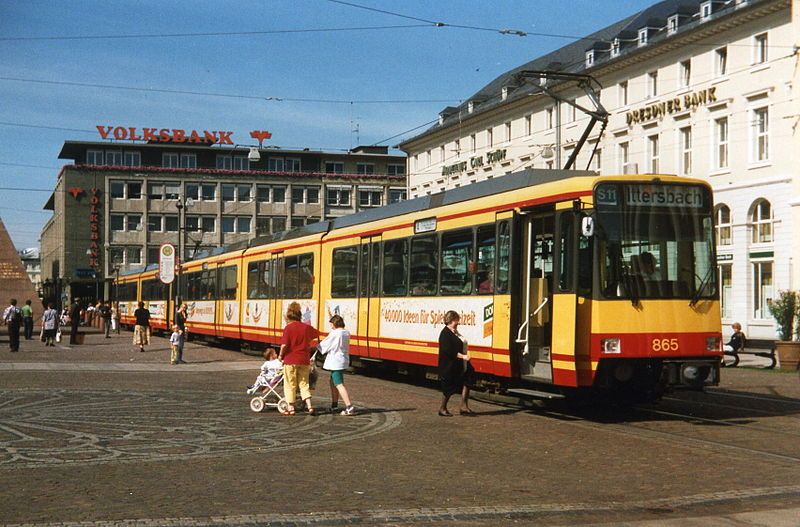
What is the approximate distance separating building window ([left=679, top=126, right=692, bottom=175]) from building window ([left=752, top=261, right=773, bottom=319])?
20.1ft

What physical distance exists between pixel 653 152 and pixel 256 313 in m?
24.9

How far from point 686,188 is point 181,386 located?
10706 mm

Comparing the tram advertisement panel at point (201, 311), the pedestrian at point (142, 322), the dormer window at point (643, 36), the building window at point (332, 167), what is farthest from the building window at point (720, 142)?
the building window at point (332, 167)

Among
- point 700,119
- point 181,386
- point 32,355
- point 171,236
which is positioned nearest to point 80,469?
point 181,386

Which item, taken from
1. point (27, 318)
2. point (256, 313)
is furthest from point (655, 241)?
point (27, 318)

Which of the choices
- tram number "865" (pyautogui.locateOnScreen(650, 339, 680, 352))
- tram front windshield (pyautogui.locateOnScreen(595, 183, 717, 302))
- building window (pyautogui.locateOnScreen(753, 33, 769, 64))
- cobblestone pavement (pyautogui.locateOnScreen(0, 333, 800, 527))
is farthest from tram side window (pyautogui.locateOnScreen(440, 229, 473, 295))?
building window (pyautogui.locateOnScreen(753, 33, 769, 64))

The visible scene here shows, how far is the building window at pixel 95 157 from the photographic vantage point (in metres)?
107

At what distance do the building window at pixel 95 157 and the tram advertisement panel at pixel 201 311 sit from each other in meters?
68.4

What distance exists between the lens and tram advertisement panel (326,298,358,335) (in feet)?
77.3

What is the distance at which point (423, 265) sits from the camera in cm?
2011

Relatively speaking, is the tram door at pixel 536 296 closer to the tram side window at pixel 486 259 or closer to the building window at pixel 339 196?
the tram side window at pixel 486 259

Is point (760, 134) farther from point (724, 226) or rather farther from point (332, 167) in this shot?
point (332, 167)

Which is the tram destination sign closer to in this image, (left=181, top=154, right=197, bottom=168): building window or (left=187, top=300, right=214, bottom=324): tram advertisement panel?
(left=187, top=300, right=214, bottom=324): tram advertisement panel

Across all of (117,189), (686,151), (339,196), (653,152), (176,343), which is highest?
(339,196)
